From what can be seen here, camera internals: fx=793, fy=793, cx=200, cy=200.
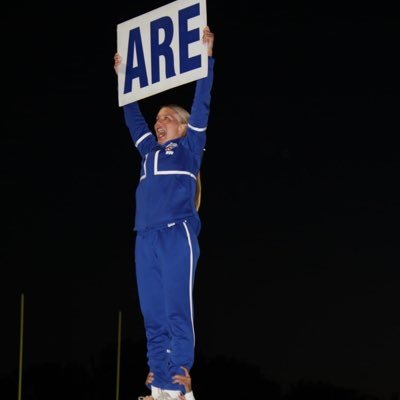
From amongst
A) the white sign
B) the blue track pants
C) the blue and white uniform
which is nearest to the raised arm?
the white sign

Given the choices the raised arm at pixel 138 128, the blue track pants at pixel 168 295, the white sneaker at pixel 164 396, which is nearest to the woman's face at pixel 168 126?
the raised arm at pixel 138 128

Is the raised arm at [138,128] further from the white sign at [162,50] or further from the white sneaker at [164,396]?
the white sneaker at [164,396]

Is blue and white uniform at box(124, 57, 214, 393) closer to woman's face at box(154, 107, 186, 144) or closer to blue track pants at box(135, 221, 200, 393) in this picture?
blue track pants at box(135, 221, 200, 393)

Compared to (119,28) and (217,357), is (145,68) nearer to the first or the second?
(119,28)

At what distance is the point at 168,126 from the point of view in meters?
4.95

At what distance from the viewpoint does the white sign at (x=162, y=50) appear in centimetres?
471

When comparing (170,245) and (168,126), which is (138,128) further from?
(170,245)

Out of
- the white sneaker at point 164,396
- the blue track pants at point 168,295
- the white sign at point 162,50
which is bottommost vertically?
the white sneaker at point 164,396

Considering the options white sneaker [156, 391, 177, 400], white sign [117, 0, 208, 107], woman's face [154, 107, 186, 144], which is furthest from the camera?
woman's face [154, 107, 186, 144]

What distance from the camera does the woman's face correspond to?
495 centimetres

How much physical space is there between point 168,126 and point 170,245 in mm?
828

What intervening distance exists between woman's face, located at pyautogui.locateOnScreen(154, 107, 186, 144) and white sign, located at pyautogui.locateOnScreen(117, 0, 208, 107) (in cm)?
17

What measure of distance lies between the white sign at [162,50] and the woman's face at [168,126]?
171mm

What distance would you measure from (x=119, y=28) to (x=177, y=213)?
135 centimetres
